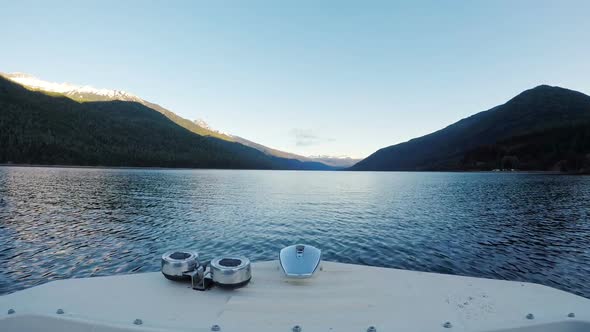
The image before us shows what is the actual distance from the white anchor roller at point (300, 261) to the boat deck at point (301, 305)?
253 millimetres

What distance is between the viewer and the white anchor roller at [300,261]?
320 inches

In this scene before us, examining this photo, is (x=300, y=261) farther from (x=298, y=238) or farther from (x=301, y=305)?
(x=298, y=238)

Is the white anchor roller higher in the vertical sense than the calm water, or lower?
higher

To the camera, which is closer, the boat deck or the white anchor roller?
the boat deck

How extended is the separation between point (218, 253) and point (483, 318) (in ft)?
59.6

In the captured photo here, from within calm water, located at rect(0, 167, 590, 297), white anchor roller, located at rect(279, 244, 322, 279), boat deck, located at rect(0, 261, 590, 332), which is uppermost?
white anchor roller, located at rect(279, 244, 322, 279)

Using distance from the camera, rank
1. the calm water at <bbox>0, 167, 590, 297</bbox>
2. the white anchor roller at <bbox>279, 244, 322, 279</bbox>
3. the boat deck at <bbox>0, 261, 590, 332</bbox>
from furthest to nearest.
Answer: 1. the calm water at <bbox>0, 167, 590, 297</bbox>
2. the white anchor roller at <bbox>279, 244, 322, 279</bbox>
3. the boat deck at <bbox>0, 261, 590, 332</bbox>

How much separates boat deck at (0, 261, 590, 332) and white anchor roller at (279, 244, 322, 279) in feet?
0.83

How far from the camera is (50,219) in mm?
31250

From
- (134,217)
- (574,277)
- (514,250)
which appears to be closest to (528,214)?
(514,250)

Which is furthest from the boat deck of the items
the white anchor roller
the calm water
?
the calm water

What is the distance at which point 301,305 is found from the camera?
673 cm

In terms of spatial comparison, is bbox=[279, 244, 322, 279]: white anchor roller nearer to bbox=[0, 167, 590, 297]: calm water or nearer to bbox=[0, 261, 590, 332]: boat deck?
bbox=[0, 261, 590, 332]: boat deck

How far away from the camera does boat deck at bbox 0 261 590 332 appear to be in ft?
19.2
